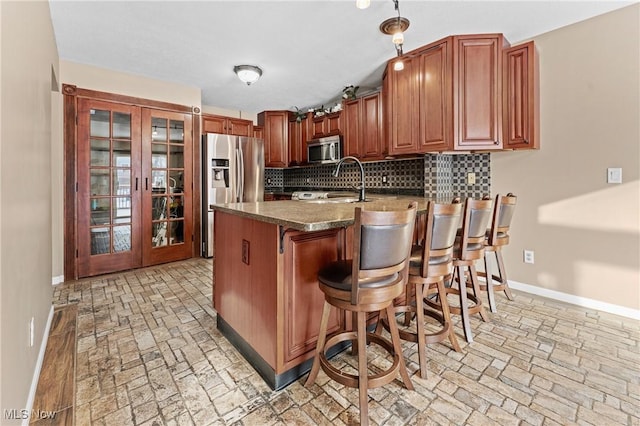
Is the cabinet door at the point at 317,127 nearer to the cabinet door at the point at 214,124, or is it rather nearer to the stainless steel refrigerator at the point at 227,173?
the stainless steel refrigerator at the point at 227,173

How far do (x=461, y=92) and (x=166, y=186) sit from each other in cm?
373

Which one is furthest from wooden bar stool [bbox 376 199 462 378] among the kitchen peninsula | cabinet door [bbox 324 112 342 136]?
cabinet door [bbox 324 112 342 136]

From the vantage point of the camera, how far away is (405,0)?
222 centimetres

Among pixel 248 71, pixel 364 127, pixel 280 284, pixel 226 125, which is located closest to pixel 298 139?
pixel 226 125

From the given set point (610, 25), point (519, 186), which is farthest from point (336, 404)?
point (610, 25)

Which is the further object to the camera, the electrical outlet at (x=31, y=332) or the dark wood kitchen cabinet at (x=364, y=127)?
the dark wood kitchen cabinet at (x=364, y=127)

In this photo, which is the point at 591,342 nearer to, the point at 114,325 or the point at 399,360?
the point at 399,360

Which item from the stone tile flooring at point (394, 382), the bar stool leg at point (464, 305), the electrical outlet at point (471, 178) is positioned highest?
the electrical outlet at point (471, 178)

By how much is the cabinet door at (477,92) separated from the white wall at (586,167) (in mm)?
438

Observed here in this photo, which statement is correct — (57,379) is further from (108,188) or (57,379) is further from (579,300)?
(579,300)

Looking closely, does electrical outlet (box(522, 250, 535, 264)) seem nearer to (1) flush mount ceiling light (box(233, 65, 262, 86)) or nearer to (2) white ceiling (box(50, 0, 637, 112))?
(2) white ceiling (box(50, 0, 637, 112))

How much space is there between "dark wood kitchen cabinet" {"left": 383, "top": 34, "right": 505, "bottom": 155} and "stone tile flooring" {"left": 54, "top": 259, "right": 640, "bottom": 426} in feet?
5.36

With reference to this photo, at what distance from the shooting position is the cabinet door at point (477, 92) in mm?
2756

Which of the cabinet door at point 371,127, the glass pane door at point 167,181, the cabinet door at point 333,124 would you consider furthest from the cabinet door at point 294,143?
the glass pane door at point 167,181
